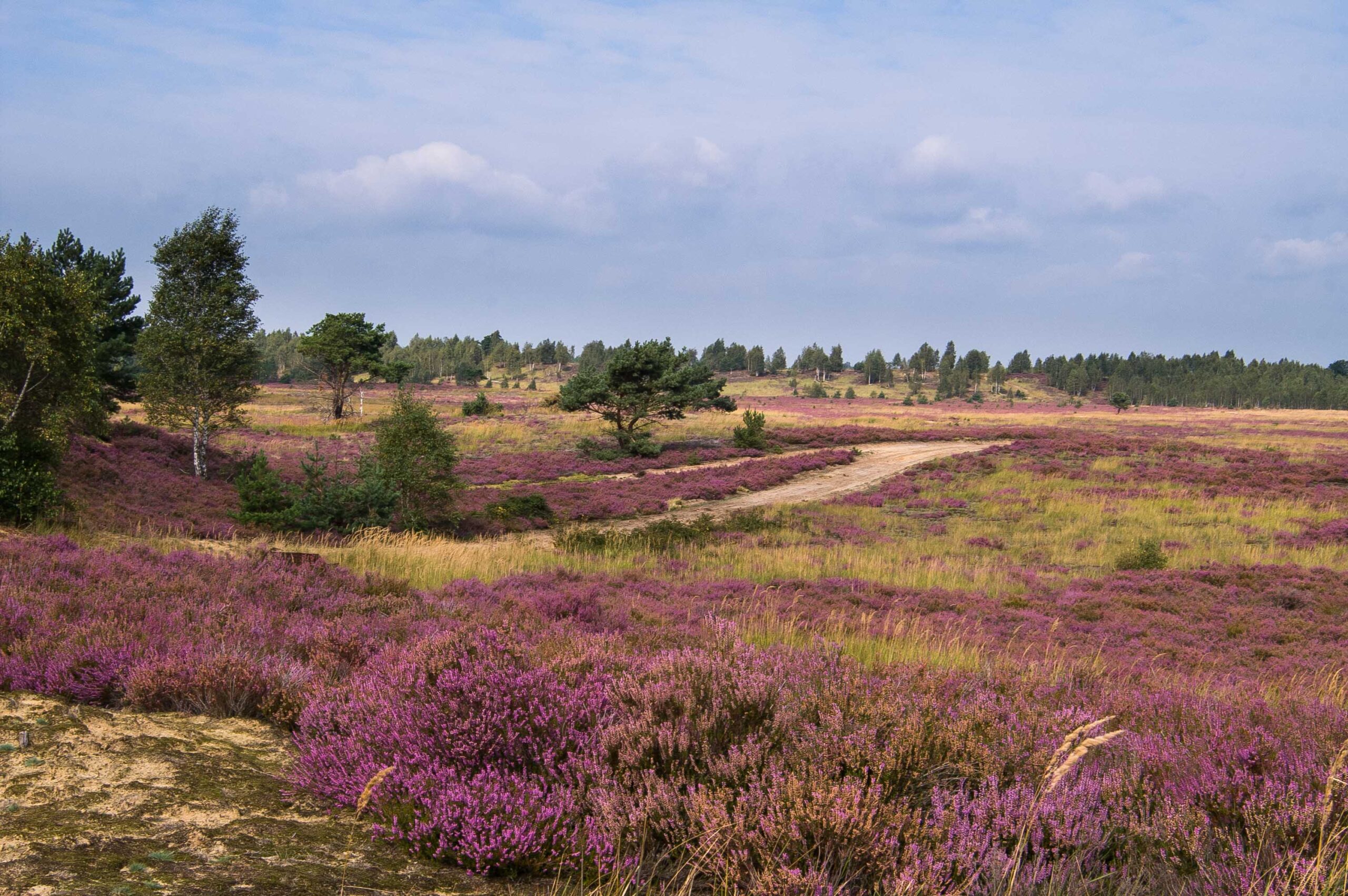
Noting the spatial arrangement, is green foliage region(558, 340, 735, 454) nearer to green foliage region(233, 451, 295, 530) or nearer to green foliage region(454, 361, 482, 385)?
green foliage region(233, 451, 295, 530)

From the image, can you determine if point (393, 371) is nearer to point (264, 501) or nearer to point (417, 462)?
point (417, 462)

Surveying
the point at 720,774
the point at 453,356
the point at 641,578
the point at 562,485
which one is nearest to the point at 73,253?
the point at 562,485

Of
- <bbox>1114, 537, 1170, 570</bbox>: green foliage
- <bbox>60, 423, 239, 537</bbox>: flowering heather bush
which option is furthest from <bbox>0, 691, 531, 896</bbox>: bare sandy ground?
<bbox>1114, 537, 1170, 570</bbox>: green foliage

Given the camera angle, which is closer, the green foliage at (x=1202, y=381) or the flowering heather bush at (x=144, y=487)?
the flowering heather bush at (x=144, y=487)

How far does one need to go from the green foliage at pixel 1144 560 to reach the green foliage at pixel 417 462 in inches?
629

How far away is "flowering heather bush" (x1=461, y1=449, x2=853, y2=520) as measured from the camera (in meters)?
24.0

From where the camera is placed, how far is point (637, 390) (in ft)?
124

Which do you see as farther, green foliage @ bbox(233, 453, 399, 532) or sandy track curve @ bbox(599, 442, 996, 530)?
sandy track curve @ bbox(599, 442, 996, 530)

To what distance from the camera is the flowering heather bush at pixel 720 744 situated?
8.75 ft

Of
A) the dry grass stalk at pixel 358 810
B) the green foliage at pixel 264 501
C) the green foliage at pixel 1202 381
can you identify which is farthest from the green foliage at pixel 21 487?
Answer: the green foliage at pixel 1202 381

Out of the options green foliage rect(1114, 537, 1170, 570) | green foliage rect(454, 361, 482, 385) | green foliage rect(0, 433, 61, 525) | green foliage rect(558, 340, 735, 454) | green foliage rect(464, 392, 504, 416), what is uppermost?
green foliage rect(454, 361, 482, 385)

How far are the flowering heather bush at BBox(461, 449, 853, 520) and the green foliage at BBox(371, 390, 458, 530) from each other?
7.65 ft

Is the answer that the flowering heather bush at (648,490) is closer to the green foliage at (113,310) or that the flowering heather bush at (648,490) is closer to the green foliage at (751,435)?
the green foliage at (751,435)

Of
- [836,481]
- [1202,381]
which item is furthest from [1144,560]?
[1202,381]
